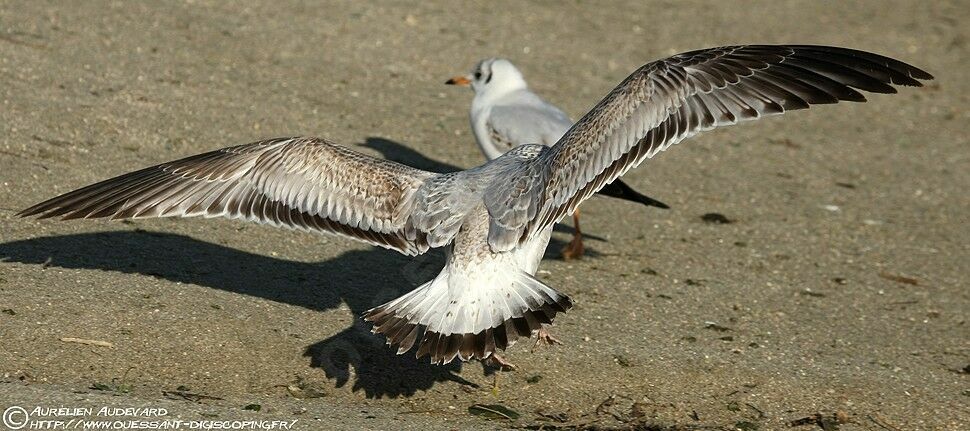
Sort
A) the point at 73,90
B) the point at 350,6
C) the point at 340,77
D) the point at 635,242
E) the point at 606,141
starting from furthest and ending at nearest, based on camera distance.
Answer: the point at 350,6 < the point at 340,77 < the point at 73,90 < the point at 635,242 < the point at 606,141

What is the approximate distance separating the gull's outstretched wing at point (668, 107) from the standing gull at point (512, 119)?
1.77 meters

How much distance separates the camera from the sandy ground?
210 inches

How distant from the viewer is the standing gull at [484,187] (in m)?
5.04

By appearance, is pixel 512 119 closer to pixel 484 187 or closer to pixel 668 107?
pixel 484 187

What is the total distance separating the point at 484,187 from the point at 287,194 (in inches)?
35.4

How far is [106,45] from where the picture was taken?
9.13m

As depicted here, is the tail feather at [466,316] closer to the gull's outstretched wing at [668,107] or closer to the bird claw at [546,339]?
the gull's outstretched wing at [668,107]

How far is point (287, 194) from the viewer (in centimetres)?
562

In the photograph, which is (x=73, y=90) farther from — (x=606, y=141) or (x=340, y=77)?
(x=606, y=141)

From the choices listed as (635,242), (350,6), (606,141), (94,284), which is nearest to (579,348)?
(606,141)

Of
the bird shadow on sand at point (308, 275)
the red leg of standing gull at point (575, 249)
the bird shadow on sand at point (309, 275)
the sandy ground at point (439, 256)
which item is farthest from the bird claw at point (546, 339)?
the red leg of standing gull at point (575, 249)

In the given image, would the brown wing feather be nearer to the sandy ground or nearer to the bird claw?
the bird claw

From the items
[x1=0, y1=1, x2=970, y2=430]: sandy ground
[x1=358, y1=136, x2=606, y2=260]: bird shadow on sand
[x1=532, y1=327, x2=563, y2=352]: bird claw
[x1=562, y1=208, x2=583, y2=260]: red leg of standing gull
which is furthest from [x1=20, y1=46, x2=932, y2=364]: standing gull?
[x1=358, y1=136, x2=606, y2=260]: bird shadow on sand

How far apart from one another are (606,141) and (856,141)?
519 centimetres
